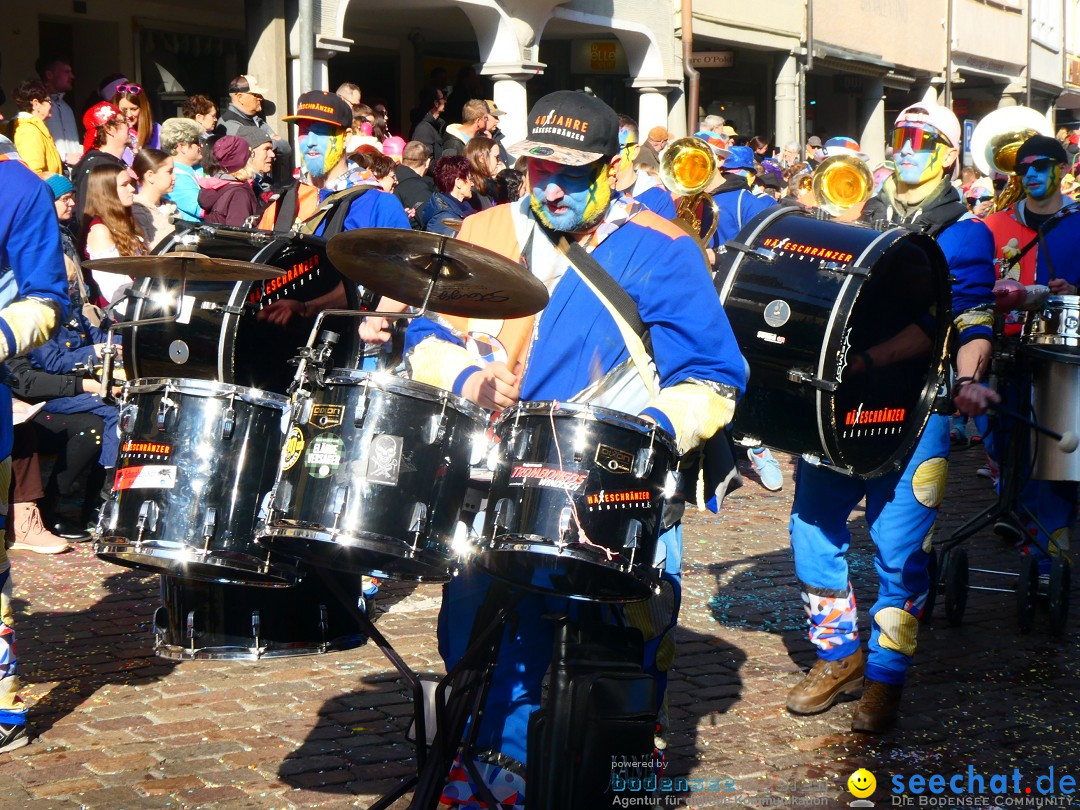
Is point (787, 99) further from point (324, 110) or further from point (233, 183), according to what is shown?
point (324, 110)

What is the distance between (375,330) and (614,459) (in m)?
2.32

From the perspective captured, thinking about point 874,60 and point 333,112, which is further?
point 874,60

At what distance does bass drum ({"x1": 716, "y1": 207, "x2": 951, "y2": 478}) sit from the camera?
482 centimetres

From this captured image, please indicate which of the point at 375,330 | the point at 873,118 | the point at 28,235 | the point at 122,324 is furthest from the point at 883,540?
the point at 873,118

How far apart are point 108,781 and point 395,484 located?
1872mm

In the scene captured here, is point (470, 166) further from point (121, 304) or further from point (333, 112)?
point (121, 304)

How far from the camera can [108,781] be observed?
4.72m

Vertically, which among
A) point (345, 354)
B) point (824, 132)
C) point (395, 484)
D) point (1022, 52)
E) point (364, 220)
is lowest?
point (395, 484)

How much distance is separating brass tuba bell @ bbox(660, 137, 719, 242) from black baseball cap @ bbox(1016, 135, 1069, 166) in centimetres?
201

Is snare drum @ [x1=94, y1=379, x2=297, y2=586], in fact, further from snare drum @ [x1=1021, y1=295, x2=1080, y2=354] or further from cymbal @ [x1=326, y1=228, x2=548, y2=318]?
snare drum @ [x1=1021, y1=295, x2=1080, y2=354]

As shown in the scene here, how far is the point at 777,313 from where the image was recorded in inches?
194

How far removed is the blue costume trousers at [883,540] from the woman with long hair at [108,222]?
4707mm

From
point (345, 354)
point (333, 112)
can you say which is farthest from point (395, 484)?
point (333, 112)

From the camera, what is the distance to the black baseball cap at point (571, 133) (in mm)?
3811
